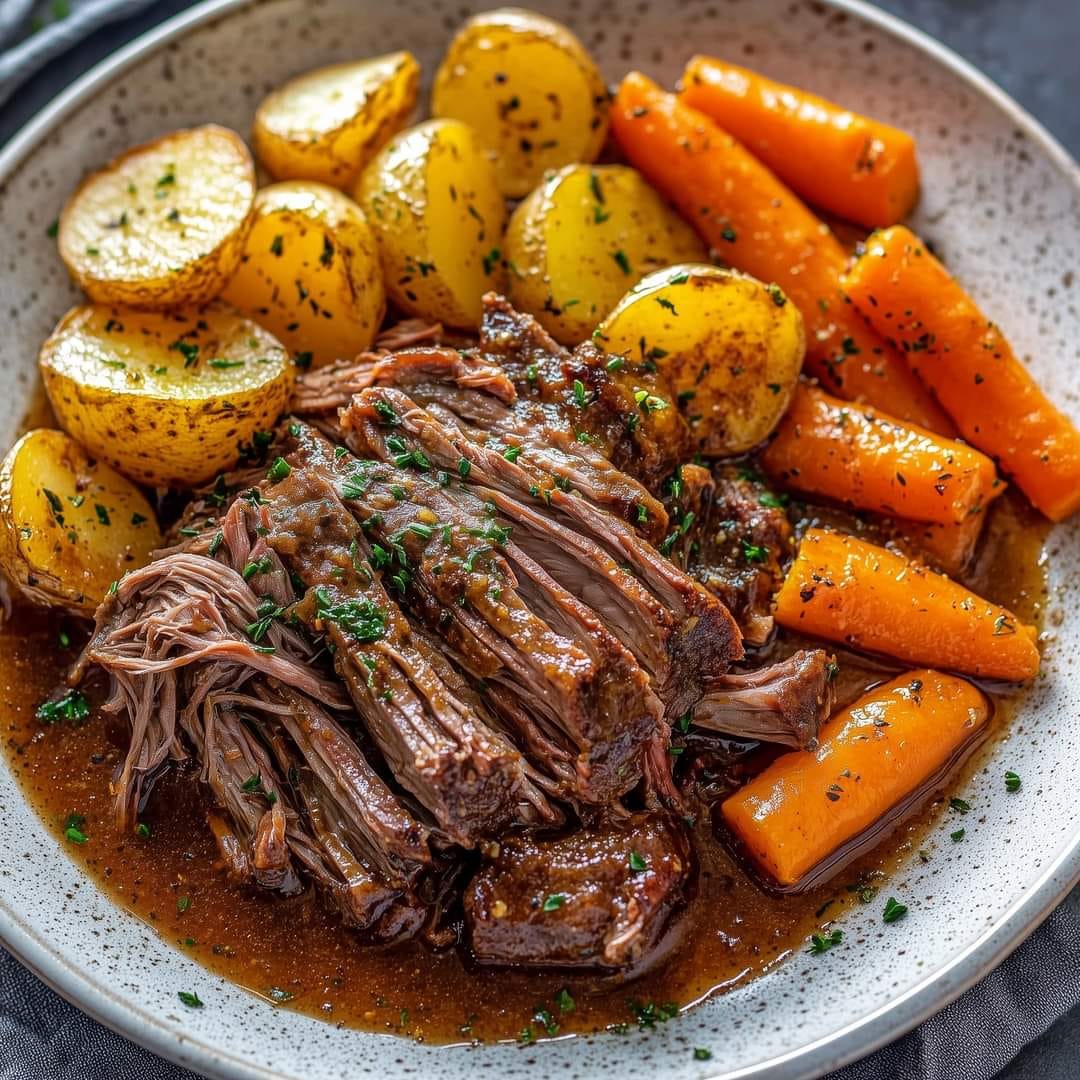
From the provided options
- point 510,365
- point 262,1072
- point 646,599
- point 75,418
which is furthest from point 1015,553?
point 75,418

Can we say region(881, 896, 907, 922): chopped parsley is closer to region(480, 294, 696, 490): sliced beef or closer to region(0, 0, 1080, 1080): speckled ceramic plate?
region(0, 0, 1080, 1080): speckled ceramic plate

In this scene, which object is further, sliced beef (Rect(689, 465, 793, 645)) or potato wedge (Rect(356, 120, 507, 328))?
potato wedge (Rect(356, 120, 507, 328))

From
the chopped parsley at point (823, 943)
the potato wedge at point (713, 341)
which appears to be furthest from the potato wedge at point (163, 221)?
the chopped parsley at point (823, 943)

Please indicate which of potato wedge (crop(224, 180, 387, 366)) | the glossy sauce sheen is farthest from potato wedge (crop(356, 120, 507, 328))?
the glossy sauce sheen

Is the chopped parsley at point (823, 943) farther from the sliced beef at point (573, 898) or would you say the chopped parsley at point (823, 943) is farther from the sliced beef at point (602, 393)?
the sliced beef at point (602, 393)

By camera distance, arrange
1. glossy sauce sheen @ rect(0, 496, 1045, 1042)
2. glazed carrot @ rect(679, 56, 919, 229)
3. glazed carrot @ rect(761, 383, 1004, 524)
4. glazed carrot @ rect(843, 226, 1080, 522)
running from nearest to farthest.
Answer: glossy sauce sheen @ rect(0, 496, 1045, 1042)
glazed carrot @ rect(761, 383, 1004, 524)
glazed carrot @ rect(843, 226, 1080, 522)
glazed carrot @ rect(679, 56, 919, 229)

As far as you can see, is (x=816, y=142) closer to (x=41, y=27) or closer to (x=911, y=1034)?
(x=911, y=1034)

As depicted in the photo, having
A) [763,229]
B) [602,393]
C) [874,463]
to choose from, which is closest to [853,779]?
[874,463]

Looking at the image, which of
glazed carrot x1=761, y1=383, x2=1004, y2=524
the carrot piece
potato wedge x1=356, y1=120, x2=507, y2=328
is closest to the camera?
the carrot piece
